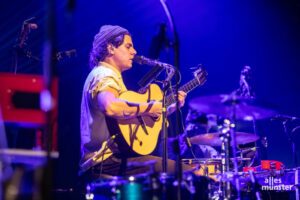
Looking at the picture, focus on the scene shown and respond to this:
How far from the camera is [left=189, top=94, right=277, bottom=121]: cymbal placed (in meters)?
2.97

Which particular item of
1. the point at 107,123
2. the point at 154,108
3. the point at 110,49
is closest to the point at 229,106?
the point at 154,108

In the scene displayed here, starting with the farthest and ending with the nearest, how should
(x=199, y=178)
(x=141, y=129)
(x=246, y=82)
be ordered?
(x=246, y=82) < (x=141, y=129) < (x=199, y=178)

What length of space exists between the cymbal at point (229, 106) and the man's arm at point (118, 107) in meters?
0.73

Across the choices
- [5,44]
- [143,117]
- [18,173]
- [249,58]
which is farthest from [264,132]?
[18,173]

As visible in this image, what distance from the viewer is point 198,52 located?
6578mm

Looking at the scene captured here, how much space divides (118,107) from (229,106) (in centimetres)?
118

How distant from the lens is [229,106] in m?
3.09

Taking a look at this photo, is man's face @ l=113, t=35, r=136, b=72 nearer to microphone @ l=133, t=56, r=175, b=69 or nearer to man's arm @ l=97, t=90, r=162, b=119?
microphone @ l=133, t=56, r=175, b=69

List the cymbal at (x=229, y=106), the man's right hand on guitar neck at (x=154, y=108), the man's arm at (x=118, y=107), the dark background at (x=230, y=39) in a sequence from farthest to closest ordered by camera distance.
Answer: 1. the dark background at (x=230, y=39)
2. the man's right hand on guitar neck at (x=154, y=108)
3. the man's arm at (x=118, y=107)
4. the cymbal at (x=229, y=106)

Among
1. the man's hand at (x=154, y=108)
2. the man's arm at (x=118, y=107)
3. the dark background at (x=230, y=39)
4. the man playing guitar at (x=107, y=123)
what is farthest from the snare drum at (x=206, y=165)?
the dark background at (x=230, y=39)

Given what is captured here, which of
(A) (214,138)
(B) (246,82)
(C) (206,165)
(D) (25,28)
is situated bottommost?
(C) (206,165)

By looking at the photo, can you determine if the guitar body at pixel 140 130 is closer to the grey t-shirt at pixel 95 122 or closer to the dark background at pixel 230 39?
the grey t-shirt at pixel 95 122

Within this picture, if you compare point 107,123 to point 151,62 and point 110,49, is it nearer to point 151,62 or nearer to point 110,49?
point 151,62

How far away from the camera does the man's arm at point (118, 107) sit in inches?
141
